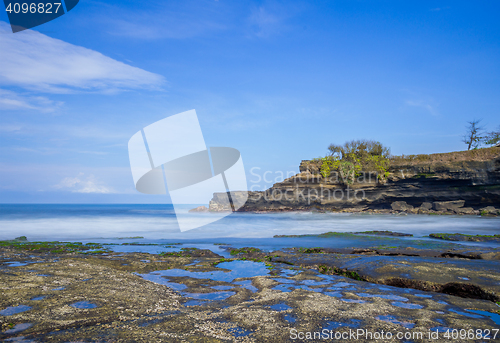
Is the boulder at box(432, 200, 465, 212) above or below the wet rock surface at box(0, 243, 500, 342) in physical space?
below

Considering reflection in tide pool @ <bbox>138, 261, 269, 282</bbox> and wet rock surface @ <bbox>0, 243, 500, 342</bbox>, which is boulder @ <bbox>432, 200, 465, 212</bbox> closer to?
wet rock surface @ <bbox>0, 243, 500, 342</bbox>

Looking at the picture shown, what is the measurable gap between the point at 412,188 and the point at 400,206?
3473mm

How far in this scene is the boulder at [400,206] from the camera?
1495 inches

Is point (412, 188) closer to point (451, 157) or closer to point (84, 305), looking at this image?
point (451, 157)

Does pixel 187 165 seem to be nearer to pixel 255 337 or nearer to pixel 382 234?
pixel 255 337

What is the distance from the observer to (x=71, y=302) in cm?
414

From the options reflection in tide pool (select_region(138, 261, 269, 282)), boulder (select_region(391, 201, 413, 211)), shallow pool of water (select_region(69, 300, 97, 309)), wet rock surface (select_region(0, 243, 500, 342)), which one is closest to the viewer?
wet rock surface (select_region(0, 243, 500, 342))

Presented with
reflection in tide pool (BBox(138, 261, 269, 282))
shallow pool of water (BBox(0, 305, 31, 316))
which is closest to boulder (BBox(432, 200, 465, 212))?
reflection in tide pool (BBox(138, 261, 269, 282))

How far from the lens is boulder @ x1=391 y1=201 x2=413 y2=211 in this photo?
38.0 metres

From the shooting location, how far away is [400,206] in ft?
126

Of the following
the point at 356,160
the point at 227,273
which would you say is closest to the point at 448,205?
the point at 356,160

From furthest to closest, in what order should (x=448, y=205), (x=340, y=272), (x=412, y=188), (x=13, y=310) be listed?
(x=412, y=188) < (x=448, y=205) < (x=340, y=272) < (x=13, y=310)

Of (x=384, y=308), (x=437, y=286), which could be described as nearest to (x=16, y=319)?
(x=384, y=308)

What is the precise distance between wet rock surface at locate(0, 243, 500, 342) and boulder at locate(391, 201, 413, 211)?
34.7m
